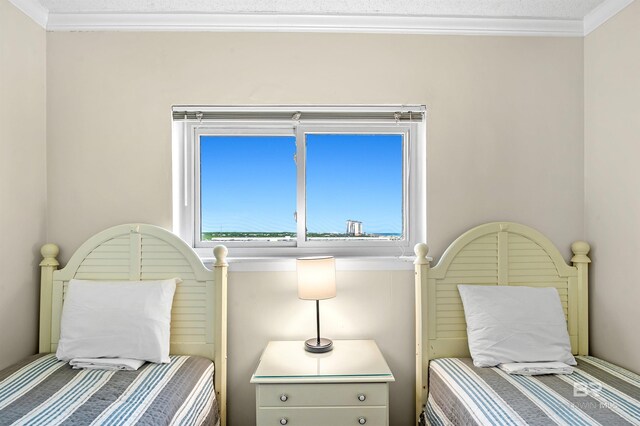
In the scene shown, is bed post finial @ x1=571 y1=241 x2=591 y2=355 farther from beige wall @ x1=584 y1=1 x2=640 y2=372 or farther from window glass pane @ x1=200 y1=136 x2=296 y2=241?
window glass pane @ x1=200 y1=136 x2=296 y2=241

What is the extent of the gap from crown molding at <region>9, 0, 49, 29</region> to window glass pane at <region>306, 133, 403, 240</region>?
1.56m

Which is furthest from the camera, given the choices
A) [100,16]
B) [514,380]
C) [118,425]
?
[100,16]

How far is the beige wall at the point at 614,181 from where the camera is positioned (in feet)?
6.24

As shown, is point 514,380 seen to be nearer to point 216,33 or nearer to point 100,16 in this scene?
point 216,33

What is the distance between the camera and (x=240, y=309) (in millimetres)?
2197

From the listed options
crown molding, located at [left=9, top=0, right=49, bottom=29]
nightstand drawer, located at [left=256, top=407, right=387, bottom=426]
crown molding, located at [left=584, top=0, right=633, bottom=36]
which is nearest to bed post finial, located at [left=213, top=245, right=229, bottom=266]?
nightstand drawer, located at [left=256, top=407, right=387, bottom=426]

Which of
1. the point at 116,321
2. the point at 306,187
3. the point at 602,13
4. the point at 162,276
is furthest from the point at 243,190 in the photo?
the point at 602,13

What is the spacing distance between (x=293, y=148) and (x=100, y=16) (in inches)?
49.7

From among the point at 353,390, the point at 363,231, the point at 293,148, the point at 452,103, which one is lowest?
the point at 353,390

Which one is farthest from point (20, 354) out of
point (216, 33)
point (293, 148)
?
point (216, 33)

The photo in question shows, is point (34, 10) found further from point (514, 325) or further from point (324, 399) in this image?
point (514, 325)

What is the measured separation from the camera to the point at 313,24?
219cm

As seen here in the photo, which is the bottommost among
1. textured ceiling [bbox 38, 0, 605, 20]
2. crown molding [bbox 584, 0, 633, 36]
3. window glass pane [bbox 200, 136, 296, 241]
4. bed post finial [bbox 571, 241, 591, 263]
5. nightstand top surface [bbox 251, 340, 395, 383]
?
nightstand top surface [bbox 251, 340, 395, 383]

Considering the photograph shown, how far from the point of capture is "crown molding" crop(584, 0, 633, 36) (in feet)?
6.48
